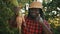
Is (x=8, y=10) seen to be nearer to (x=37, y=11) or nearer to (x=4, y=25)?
(x=4, y=25)

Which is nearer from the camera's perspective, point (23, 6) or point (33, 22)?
point (33, 22)

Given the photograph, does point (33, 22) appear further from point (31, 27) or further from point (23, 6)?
point (23, 6)

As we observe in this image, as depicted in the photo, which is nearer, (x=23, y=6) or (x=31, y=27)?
(x=31, y=27)

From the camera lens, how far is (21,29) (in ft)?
9.97

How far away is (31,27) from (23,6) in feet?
10.4

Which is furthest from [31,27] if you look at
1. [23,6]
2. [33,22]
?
[23,6]

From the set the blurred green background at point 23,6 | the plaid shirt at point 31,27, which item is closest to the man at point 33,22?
the plaid shirt at point 31,27

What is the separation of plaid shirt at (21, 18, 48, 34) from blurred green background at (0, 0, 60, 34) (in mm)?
1675

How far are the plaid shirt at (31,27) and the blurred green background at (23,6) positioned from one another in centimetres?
168

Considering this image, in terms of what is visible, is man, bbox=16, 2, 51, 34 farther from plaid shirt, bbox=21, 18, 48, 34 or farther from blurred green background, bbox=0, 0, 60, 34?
blurred green background, bbox=0, 0, 60, 34

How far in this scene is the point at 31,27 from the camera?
9.87 feet

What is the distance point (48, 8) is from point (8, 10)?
72.7 inches

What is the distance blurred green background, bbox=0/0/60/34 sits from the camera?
4840 mm

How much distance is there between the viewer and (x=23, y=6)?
Answer: 6.14 meters
